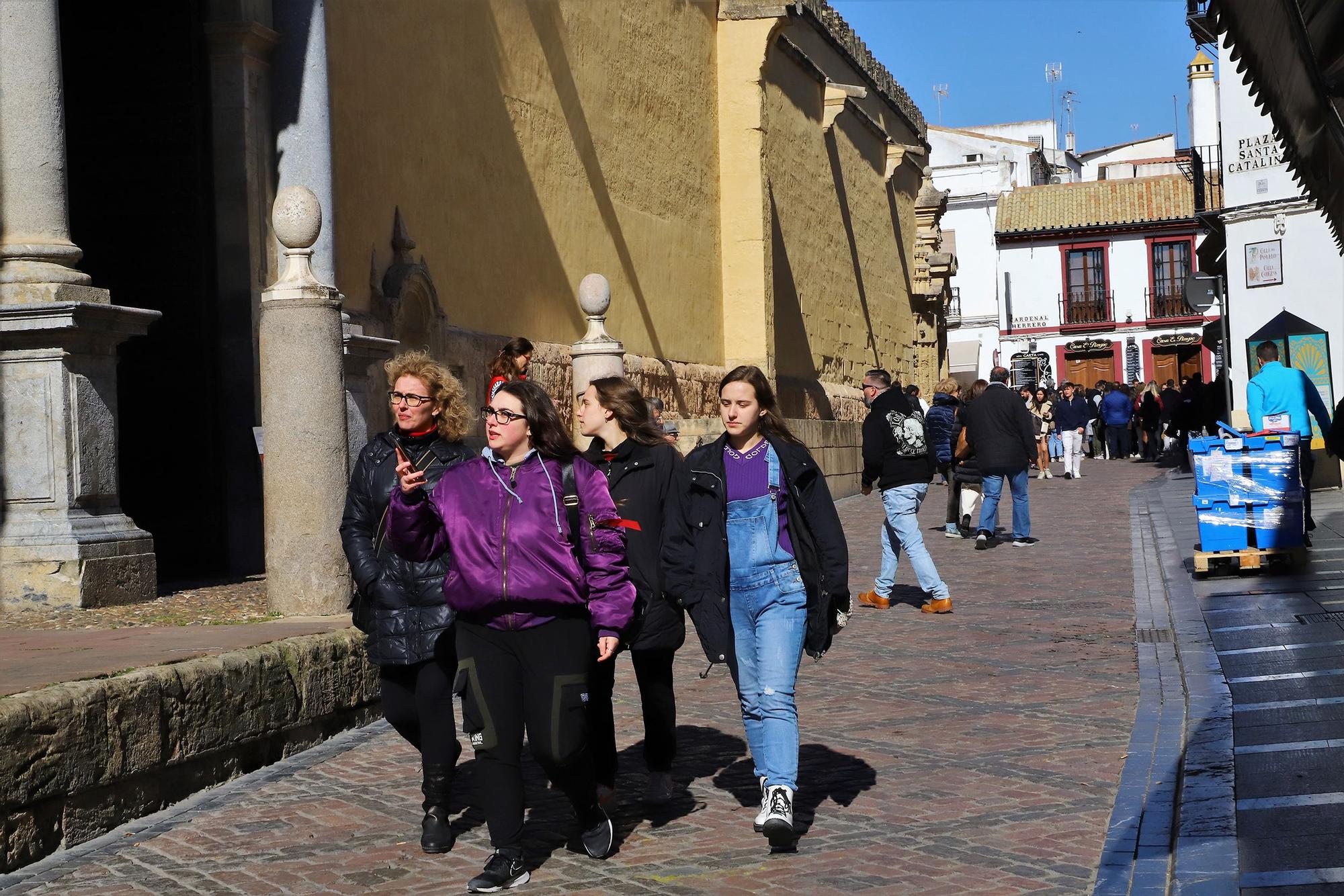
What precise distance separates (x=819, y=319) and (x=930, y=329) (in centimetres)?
1436

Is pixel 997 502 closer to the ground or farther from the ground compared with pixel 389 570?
closer to the ground

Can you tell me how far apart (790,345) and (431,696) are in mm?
21401

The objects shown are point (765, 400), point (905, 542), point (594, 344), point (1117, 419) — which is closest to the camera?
point (765, 400)

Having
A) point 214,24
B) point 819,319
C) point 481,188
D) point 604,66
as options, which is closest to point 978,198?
point 819,319

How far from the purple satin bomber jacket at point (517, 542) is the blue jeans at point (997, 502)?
11.5 metres

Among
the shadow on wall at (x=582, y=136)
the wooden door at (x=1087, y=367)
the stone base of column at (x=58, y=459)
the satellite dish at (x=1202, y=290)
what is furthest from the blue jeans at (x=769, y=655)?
the wooden door at (x=1087, y=367)

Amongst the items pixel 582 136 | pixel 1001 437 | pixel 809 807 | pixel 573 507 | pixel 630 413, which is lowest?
pixel 809 807

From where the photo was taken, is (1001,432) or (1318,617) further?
(1001,432)

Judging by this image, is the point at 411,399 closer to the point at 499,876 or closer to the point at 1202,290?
the point at 499,876

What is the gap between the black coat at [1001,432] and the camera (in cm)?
1662

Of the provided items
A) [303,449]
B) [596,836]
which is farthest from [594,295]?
→ [596,836]

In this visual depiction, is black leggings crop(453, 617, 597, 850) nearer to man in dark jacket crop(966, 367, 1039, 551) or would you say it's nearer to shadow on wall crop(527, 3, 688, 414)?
man in dark jacket crop(966, 367, 1039, 551)

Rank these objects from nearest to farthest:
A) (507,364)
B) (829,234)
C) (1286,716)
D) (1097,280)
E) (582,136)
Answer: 1. (1286,716)
2. (507,364)
3. (582,136)
4. (829,234)
5. (1097,280)

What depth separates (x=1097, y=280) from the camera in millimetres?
63938
